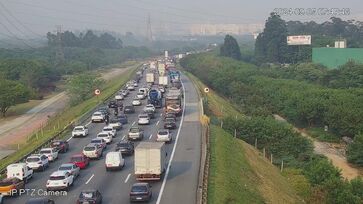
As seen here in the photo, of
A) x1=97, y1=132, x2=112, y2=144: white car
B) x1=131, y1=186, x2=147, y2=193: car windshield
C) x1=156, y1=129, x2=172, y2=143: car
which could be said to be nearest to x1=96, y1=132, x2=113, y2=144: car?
x1=97, y1=132, x2=112, y2=144: white car

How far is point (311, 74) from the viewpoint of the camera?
136750 mm

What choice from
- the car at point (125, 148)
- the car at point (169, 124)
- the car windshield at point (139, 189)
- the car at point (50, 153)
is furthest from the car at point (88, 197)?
the car at point (169, 124)

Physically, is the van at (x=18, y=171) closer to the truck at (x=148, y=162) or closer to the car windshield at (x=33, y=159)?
the car windshield at (x=33, y=159)

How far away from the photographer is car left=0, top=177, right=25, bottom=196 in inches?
1419

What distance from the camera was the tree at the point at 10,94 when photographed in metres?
104

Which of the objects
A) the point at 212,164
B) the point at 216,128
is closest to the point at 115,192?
the point at 212,164

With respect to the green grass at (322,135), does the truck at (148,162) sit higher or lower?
higher

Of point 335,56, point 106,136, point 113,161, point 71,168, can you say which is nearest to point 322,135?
point 106,136

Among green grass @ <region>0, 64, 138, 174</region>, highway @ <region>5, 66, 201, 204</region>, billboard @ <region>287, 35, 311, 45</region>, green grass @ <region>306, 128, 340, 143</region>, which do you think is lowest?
green grass @ <region>306, 128, 340, 143</region>

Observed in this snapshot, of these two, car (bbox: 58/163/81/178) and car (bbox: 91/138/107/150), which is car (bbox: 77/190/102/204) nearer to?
car (bbox: 58/163/81/178)

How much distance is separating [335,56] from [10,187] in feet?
440

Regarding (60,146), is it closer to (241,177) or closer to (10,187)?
(10,187)

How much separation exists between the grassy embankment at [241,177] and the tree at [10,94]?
56036 mm

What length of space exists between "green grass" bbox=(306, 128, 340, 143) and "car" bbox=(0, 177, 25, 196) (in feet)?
184
